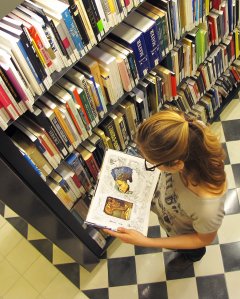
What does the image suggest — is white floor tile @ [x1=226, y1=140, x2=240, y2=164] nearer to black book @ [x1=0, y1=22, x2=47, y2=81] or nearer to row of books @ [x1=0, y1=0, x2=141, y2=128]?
row of books @ [x1=0, y1=0, x2=141, y2=128]

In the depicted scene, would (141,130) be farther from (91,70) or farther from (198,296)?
(198,296)

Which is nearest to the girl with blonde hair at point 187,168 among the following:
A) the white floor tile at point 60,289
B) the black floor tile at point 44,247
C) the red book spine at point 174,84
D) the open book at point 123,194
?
the open book at point 123,194

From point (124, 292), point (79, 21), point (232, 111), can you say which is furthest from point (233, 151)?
point (79, 21)

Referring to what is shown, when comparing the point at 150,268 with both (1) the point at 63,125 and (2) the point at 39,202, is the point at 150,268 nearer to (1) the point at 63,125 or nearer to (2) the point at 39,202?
(2) the point at 39,202

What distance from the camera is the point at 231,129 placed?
2934 mm

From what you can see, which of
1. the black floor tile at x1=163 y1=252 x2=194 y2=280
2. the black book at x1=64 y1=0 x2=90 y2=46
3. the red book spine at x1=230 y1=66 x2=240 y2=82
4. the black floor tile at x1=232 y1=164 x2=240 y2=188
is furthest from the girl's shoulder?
the red book spine at x1=230 y1=66 x2=240 y2=82

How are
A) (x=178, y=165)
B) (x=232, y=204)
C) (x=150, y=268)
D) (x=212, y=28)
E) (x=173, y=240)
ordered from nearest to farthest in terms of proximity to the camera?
1. (x=178, y=165)
2. (x=173, y=240)
3. (x=212, y=28)
4. (x=150, y=268)
5. (x=232, y=204)

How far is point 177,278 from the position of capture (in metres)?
2.47

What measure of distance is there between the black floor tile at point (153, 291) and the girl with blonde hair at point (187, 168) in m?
0.90

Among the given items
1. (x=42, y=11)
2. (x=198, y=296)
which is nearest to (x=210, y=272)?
(x=198, y=296)

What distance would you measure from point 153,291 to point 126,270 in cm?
21

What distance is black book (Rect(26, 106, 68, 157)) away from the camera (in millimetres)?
1596

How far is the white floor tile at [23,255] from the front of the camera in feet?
8.82

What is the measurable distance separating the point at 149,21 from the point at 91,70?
383 mm
